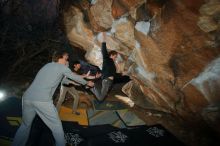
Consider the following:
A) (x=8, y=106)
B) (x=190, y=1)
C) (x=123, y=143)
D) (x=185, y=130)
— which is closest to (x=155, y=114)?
(x=185, y=130)

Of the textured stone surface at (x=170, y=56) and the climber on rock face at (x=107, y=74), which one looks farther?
the climber on rock face at (x=107, y=74)

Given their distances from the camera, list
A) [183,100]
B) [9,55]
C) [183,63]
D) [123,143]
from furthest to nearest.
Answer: [9,55], [183,100], [183,63], [123,143]

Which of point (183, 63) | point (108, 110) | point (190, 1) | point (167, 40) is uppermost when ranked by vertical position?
point (190, 1)

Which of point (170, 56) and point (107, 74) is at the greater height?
point (170, 56)

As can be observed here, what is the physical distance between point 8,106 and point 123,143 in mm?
3890

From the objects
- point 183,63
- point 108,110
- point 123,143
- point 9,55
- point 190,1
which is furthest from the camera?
point 9,55

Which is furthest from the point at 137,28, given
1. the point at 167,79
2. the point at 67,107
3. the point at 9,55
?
the point at 9,55

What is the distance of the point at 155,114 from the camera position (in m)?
9.00

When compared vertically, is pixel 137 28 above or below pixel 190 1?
below

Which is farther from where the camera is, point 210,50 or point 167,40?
point 167,40

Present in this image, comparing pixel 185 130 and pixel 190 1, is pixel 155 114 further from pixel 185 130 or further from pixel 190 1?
pixel 190 1

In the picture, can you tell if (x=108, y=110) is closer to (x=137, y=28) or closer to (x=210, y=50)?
(x=137, y=28)

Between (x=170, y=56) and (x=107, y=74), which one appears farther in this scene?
(x=107, y=74)

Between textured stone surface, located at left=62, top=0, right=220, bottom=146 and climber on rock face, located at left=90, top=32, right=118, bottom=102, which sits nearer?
textured stone surface, located at left=62, top=0, right=220, bottom=146
